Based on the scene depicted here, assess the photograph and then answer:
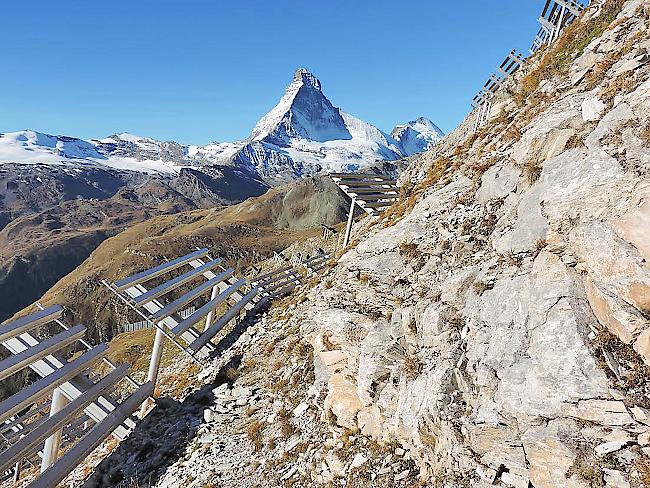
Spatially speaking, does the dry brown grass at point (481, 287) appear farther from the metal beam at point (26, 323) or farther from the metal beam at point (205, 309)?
the metal beam at point (26, 323)

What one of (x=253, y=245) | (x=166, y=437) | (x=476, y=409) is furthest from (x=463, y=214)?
(x=253, y=245)

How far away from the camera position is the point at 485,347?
238 inches

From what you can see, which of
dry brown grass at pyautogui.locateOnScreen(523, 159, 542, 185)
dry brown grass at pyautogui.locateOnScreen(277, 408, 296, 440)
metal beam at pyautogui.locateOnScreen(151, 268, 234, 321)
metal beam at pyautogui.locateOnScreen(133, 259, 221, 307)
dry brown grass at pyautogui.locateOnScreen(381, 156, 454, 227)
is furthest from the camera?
dry brown grass at pyautogui.locateOnScreen(381, 156, 454, 227)

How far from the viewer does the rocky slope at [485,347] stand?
4.86 meters

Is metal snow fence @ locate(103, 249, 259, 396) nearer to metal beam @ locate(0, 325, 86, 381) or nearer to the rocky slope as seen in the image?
the rocky slope

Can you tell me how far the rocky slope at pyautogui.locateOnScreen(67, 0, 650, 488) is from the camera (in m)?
4.86

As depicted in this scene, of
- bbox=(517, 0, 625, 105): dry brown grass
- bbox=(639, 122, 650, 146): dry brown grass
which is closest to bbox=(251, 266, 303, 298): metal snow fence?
bbox=(517, 0, 625, 105): dry brown grass

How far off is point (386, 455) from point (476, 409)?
170 centimetres

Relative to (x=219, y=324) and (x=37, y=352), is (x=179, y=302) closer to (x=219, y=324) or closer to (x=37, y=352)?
(x=219, y=324)

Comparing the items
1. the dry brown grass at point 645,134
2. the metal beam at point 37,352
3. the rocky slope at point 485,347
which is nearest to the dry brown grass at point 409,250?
the rocky slope at point 485,347

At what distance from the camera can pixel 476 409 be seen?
5.53 metres

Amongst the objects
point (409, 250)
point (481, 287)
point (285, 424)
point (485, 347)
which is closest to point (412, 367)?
point (485, 347)

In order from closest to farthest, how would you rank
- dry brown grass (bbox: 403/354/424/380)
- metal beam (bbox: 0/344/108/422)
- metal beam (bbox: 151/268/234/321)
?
metal beam (bbox: 0/344/108/422)
dry brown grass (bbox: 403/354/424/380)
metal beam (bbox: 151/268/234/321)

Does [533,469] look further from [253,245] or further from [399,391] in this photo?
[253,245]
